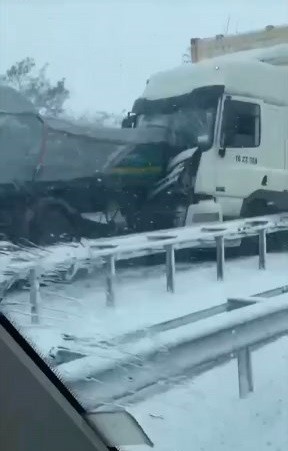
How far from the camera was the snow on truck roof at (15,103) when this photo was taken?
6.89 ft

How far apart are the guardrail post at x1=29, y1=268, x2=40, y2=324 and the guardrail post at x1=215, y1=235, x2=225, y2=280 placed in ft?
1.74

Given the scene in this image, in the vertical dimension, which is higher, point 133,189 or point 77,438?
point 133,189

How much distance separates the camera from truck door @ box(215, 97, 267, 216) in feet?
6.73

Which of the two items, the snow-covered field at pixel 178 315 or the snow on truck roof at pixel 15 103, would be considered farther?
the snow on truck roof at pixel 15 103

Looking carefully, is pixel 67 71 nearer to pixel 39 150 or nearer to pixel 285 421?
Answer: pixel 39 150

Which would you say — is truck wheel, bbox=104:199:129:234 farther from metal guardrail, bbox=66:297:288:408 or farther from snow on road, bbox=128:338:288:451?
snow on road, bbox=128:338:288:451

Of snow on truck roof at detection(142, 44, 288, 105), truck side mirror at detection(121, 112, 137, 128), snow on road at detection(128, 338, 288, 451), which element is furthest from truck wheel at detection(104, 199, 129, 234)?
snow on road at detection(128, 338, 288, 451)

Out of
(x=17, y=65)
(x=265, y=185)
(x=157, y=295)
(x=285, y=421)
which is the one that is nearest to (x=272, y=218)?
(x=265, y=185)

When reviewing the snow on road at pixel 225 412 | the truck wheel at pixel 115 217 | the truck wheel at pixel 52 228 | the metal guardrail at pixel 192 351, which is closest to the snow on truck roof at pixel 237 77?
the truck wheel at pixel 115 217

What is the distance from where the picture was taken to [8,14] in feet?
6.61

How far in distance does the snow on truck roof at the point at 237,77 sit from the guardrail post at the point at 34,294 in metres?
0.61

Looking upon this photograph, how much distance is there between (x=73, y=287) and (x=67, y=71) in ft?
2.07

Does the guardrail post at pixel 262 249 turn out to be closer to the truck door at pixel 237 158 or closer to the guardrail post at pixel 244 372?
the truck door at pixel 237 158

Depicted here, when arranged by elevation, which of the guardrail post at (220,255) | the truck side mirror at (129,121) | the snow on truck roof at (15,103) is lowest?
the guardrail post at (220,255)
